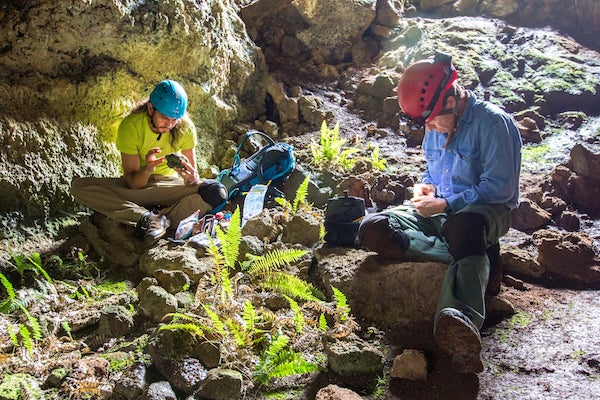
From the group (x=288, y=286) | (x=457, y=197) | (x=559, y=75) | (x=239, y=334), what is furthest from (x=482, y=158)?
(x=559, y=75)

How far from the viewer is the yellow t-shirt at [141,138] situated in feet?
13.6

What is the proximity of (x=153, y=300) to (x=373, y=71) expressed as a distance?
6624 millimetres

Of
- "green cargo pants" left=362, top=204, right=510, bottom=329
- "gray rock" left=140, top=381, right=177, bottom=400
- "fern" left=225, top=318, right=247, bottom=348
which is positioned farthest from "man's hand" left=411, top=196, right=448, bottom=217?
"gray rock" left=140, top=381, right=177, bottom=400

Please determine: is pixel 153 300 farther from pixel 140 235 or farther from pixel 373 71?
pixel 373 71

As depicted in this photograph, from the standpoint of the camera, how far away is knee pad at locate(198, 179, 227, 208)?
15.2ft

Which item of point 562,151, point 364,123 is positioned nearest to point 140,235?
point 364,123

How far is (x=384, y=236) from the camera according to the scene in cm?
326

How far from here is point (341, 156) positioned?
233 inches

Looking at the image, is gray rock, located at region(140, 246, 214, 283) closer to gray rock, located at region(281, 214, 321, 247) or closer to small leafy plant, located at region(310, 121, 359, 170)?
gray rock, located at region(281, 214, 321, 247)

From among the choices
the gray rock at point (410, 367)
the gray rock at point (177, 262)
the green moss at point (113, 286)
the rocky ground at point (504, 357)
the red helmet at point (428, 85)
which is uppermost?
the red helmet at point (428, 85)

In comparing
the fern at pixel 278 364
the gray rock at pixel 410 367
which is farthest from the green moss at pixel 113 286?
the gray rock at pixel 410 367

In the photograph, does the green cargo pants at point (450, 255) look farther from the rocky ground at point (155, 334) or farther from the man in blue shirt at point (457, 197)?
the rocky ground at point (155, 334)

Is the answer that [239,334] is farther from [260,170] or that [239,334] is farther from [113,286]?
[260,170]

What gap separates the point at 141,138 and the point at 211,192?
905 mm
